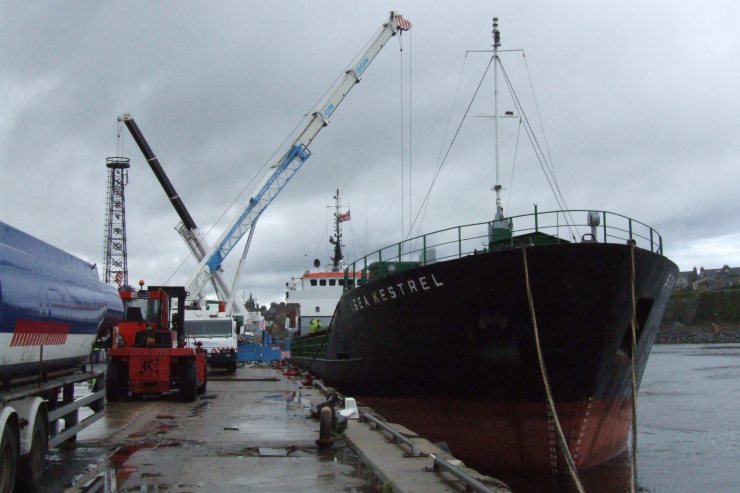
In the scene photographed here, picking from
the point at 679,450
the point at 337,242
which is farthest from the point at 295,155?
the point at 679,450

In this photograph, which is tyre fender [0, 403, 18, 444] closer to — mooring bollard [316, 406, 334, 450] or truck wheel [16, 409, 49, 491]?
truck wheel [16, 409, 49, 491]

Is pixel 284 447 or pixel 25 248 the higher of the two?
pixel 25 248

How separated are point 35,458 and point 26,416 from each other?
2.59 feet

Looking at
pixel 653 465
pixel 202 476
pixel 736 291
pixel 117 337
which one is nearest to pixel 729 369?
pixel 653 465

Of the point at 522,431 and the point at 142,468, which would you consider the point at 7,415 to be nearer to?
the point at 142,468

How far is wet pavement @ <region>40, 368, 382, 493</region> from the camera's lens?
24.3ft

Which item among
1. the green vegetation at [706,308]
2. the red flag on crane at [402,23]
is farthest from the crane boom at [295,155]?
the green vegetation at [706,308]

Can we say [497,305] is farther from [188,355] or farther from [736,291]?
[736,291]

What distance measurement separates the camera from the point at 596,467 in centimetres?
1256

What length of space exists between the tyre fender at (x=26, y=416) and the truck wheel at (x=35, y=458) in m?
0.10

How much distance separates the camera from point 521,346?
11922mm

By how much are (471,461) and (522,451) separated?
3.66ft

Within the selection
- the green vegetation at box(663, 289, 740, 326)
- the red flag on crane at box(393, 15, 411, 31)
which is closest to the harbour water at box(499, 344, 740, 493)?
the red flag on crane at box(393, 15, 411, 31)

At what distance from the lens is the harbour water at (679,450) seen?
12.4 m
